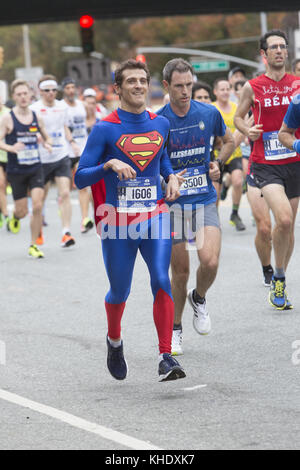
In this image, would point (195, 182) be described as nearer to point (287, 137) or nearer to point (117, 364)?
point (287, 137)

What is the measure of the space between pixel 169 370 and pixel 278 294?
2.80m

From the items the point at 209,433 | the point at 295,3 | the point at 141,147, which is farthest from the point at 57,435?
the point at 295,3

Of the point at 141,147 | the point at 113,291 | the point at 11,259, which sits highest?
the point at 141,147

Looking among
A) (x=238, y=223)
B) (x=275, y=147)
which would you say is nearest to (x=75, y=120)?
(x=238, y=223)

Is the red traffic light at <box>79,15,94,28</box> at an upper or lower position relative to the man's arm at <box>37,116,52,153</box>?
upper

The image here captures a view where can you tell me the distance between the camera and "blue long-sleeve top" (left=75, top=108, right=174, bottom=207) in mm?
6523

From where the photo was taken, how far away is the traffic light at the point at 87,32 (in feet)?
80.1

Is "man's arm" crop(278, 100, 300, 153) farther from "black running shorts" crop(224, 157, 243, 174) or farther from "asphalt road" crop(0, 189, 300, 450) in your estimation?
"black running shorts" crop(224, 157, 243, 174)

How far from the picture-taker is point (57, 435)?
5.54m

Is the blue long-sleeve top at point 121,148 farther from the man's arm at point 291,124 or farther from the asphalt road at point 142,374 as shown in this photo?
the man's arm at point 291,124

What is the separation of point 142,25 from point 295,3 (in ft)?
218

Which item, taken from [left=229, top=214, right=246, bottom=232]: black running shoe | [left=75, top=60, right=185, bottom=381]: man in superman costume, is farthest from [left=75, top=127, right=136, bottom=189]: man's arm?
[left=229, top=214, right=246, bottom=232]: black running shoe
